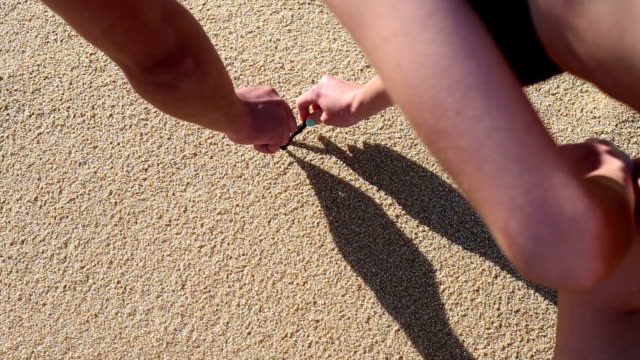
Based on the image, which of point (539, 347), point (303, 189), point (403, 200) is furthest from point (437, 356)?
point (303, 189)

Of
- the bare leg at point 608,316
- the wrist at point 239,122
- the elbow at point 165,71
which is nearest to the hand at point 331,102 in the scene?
the wrist at point 239,122

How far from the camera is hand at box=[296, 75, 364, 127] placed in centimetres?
112

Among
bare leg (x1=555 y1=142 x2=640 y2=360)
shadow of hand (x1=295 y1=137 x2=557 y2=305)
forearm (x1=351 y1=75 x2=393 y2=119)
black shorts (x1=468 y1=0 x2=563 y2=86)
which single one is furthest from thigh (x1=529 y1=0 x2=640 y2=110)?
shadow of hand (x1=295 y1=137 x2=557 y2=305)

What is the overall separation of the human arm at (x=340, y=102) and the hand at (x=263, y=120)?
95 millimetres

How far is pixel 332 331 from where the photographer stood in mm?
1133

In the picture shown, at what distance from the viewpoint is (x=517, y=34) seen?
0.66m

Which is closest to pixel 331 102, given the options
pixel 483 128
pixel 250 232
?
pixel 250 232

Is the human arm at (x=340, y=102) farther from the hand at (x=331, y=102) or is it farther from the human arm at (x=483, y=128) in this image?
the human arm at (x=483, y=128)

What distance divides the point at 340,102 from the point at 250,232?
29cm

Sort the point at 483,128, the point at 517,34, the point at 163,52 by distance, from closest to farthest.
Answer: the point at 483,128
the point at 517,34
the point at 163,52

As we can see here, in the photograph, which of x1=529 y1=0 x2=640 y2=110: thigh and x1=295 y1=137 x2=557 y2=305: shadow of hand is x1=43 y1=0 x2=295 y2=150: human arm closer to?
x1=295 y1=137 x2=557 y2=305: shadow of hand

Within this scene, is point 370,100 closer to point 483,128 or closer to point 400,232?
point 400,232

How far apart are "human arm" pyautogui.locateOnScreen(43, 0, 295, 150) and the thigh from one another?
0.43 meters

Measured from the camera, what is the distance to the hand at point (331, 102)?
3.67 feet
